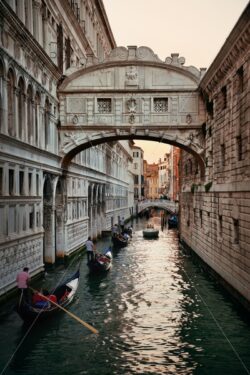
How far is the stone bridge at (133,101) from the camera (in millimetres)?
20297

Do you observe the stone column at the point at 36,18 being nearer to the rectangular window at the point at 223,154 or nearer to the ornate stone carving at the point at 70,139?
the ornate stone carving at the point at 70,139

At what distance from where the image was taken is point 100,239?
34750 mm

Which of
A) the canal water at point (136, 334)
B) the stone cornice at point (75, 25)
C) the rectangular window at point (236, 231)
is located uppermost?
the stone cornice at point (75, 25)

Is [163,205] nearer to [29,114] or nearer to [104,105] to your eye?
[104,105]

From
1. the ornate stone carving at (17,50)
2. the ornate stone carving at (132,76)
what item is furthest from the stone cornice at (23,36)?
the ornate stone carving at (132,76)

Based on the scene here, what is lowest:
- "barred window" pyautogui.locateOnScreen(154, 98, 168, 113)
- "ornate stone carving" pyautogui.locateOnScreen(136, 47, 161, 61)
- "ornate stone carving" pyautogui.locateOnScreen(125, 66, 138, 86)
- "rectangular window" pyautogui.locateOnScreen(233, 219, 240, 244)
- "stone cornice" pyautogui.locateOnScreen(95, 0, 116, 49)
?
"rectangular window" pyautogui.locateOnScreen(233, 219, 240, 244)

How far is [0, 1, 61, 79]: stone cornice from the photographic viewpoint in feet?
43.8

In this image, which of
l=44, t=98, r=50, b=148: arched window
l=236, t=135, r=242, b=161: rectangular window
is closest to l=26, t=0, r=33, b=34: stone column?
l=44, t=98, r=50, b=148: arched window

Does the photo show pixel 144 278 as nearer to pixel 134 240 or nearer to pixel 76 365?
pixel 76 365

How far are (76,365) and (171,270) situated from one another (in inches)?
459

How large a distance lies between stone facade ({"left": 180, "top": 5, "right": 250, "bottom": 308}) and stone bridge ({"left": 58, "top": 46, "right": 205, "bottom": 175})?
34.6 inches

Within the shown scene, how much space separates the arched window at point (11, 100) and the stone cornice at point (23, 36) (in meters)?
1.22

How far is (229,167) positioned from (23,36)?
24.2 ft

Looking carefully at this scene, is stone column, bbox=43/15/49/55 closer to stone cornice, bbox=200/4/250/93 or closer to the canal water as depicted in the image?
stone cornice, bbox=200/4/250/93
